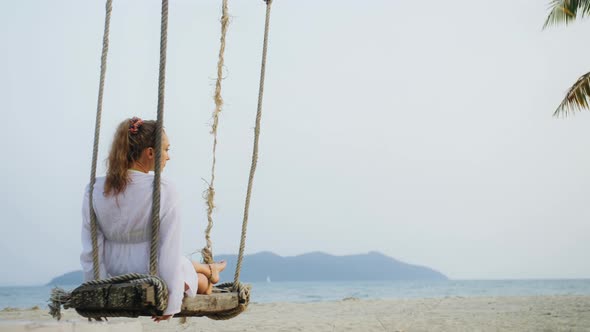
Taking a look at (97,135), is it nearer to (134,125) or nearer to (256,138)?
(134,125)

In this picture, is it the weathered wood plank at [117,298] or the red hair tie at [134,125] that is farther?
the red hair tie at [134,125]

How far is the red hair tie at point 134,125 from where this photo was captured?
2.81 metres

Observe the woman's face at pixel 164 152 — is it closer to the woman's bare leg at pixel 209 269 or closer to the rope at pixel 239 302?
the woman's bare leg at pixel 209 269

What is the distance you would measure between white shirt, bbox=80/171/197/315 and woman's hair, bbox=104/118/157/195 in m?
0.06

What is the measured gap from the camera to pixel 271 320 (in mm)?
11023

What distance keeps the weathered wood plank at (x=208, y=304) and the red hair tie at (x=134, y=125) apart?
2.53 ft

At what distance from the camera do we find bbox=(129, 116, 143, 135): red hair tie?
2809 mm

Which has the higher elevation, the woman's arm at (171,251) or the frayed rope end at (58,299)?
the woman's arm at (171,251)

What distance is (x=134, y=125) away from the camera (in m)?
2.81

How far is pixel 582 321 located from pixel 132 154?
898cm

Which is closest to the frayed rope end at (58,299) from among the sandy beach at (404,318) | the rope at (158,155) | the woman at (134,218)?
the woman at (134,218)

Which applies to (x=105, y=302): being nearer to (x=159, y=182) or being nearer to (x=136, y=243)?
(x=136, y=243)

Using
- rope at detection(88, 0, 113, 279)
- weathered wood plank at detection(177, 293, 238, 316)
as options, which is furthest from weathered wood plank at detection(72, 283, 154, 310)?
weathered wood plank at detection(177, 293, 238, 316)

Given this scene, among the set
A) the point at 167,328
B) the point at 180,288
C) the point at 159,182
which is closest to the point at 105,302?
the point at 180,288
